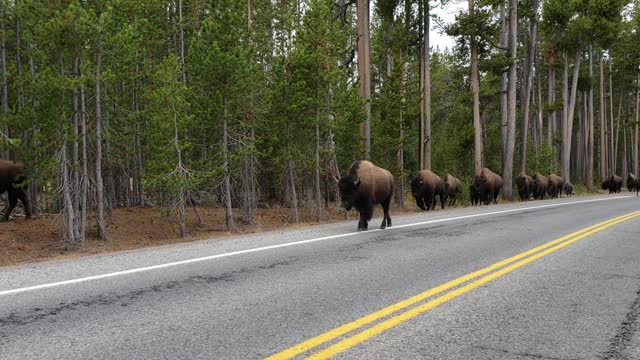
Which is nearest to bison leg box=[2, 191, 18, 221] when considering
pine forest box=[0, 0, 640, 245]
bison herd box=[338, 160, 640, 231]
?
pine forest box=[0, 0, 640, 245]

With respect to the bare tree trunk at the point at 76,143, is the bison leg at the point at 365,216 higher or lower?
lower

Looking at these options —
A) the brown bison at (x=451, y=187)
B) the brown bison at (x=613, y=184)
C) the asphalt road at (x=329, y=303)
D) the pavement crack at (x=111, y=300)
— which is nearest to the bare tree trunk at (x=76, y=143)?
the asphalt road at (x=329, y=303)

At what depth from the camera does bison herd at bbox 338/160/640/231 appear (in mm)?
11414

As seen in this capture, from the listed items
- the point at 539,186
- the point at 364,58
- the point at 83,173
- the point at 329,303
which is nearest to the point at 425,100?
the point at 364,58

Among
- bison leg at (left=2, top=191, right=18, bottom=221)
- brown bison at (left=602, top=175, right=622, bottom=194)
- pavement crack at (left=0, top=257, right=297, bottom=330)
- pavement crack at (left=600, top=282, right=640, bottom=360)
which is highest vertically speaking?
bison leg at (left=2, top=191, right=18, bottom=221)

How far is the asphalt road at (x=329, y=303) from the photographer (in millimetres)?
3631

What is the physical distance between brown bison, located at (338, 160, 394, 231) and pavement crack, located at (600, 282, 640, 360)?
22.4 ft

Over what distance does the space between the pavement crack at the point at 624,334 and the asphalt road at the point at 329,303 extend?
0.02 metres

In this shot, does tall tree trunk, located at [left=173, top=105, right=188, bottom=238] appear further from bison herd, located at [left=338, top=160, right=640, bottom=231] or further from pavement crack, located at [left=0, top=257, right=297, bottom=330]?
pavement crack, located at [left=0, top=257, right=297, bottom=330]

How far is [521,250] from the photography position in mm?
8266

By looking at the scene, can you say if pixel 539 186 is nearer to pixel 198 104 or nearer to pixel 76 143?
pixel 198 104

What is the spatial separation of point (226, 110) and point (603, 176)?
46720 mm

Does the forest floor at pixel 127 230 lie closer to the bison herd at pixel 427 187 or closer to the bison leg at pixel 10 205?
the bison leg at pixel 10 205

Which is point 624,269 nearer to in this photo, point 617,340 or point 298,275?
point 617,340
